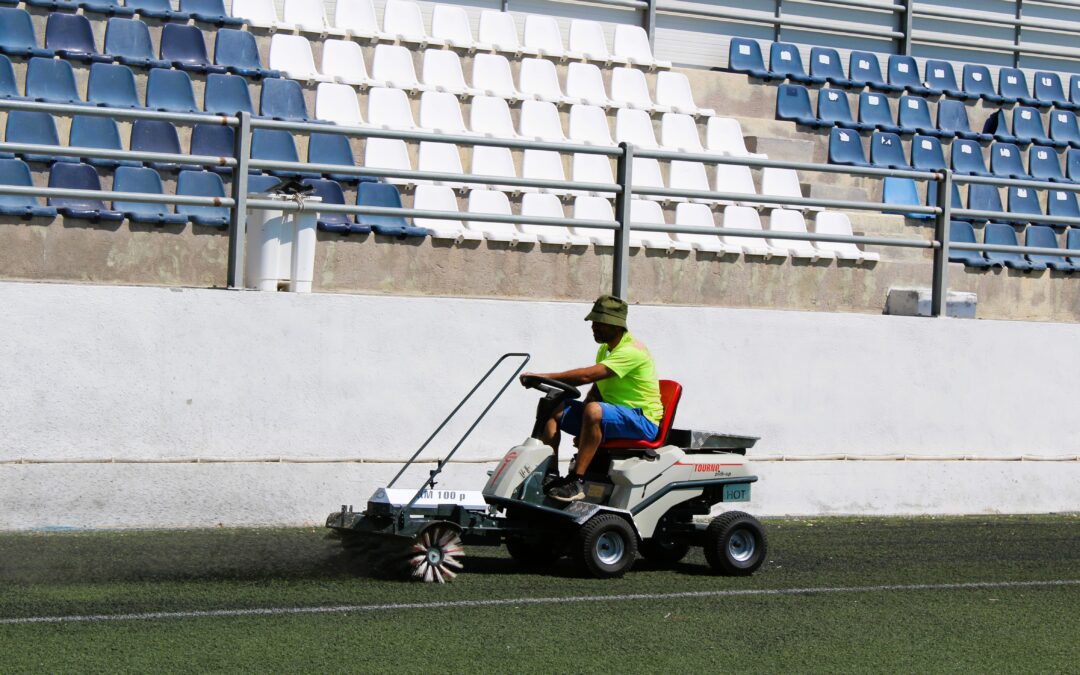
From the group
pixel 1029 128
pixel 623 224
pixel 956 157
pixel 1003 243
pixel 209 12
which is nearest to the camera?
pixel 623 224

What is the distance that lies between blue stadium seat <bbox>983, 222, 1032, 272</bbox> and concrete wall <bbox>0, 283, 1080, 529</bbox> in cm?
370

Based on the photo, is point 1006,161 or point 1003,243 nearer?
point 1003,243

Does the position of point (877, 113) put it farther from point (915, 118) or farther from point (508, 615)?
point (508, 615)

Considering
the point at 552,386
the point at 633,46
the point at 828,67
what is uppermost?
the point at 828,67

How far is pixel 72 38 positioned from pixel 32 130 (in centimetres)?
178

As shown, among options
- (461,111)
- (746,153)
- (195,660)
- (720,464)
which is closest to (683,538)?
(720,464)

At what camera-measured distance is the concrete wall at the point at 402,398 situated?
865 centimetres

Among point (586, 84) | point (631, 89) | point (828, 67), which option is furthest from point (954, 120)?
point (586, 84)

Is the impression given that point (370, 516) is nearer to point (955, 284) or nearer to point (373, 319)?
point (373, 319)

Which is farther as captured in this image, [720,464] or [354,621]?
[720,464]

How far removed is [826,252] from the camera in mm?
13680

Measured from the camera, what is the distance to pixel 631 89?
51.0 feet

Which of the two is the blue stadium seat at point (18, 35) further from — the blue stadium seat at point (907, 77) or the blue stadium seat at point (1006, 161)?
the blue stadium seat at point (1006, 161)

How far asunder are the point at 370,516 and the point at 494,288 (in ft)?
11.5
